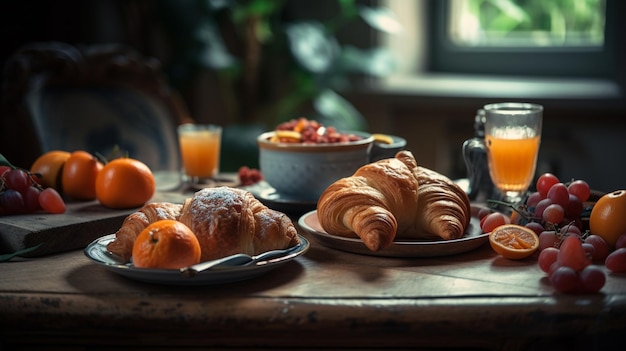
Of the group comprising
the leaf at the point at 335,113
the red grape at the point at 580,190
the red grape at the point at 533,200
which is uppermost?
the red grape at the point at 580,190

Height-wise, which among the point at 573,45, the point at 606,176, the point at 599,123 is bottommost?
the point at 606,176

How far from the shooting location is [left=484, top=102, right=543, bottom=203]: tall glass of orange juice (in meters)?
1.49

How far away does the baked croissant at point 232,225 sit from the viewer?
3.67 ft

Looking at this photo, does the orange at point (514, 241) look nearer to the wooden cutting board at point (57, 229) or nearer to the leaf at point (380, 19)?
the wooden cutting board at point (57, 229)

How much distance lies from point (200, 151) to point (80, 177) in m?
0.31

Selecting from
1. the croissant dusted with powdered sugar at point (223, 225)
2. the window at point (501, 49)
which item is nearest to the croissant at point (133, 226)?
the croissant dusted with powdered sugar at point (223, 225)

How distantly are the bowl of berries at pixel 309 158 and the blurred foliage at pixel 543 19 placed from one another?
2.08 meters

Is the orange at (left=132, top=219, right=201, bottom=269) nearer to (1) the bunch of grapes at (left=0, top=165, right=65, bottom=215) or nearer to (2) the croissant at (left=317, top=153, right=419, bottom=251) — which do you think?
(2) the croissant at (left=317, top=153, right=419, bottom=251)

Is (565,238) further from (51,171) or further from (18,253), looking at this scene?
(51,171)

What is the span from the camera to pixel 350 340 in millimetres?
1112

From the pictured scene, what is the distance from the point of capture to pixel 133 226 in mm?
1162

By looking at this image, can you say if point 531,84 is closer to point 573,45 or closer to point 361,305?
point 573,45

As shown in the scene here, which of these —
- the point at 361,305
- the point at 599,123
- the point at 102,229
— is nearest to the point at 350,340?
the point at 361,305

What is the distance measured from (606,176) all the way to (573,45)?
588mm
